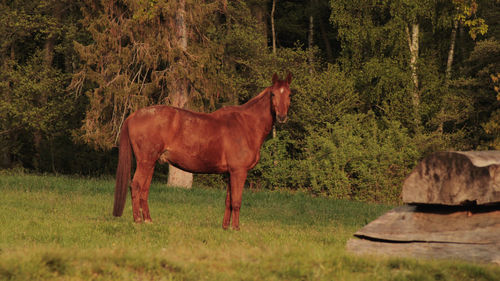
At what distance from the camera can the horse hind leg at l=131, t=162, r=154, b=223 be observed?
10727mm

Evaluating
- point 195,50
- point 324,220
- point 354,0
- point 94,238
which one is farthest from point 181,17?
point 94,238

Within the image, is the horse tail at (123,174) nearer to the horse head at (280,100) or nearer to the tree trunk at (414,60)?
the horse head at (280,100)

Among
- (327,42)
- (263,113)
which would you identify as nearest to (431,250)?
(263,113)

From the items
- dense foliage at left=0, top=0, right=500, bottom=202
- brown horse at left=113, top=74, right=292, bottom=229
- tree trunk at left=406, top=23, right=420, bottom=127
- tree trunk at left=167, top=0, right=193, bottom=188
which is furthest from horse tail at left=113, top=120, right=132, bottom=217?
tree trunk at left=406, top=23, right=420, bottom=127

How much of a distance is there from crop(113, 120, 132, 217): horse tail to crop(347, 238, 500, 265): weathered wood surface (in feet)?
14.2

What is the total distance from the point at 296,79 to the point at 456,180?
21053mm

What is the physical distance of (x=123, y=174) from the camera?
10.7 meters

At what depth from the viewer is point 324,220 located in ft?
48.2

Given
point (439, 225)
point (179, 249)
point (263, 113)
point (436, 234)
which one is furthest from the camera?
point (263, 113)

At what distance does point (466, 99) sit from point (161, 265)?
22.6 m

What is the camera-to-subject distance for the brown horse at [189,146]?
10.6m

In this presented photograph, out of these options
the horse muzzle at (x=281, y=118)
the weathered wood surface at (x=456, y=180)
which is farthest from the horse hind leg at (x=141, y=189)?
the weathered wood surface at (x=456, y=180)

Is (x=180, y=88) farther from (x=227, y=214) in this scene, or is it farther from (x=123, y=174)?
(x=227, y=214)

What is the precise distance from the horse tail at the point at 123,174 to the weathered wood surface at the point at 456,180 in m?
4.94
